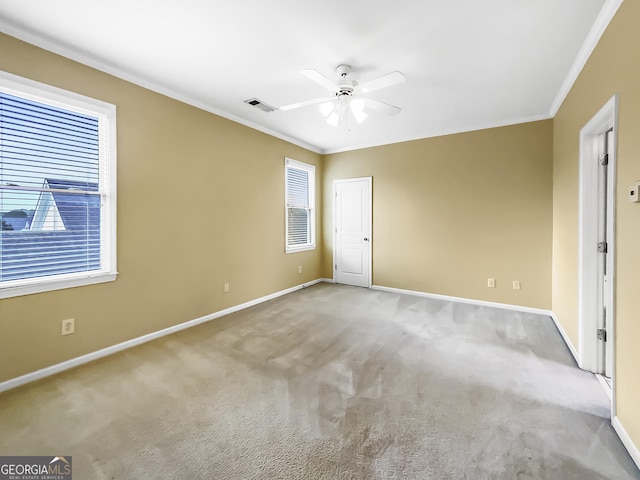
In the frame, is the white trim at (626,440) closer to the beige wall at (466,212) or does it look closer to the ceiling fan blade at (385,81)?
the beige wall at (466,212)

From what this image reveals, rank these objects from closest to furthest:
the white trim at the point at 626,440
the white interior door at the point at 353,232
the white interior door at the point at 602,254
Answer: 1. the white trim at the point at 626,440
2. the white interior door at the point at 602,254
3. the white interior door at the point at 353,232

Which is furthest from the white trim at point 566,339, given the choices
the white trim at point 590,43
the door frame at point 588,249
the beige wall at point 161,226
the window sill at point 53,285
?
the window sill at point 53,285

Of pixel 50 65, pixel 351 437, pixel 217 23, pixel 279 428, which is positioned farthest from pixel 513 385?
pixel 50 65

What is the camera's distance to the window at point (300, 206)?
16.9ft

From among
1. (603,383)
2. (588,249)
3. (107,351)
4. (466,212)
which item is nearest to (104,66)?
(107,351)

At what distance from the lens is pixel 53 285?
7.95ft

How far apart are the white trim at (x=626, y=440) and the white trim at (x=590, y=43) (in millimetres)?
2602

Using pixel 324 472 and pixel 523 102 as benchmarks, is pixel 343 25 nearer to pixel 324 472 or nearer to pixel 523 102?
pixel 523 102

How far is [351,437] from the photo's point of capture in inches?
67.4

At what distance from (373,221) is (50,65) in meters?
4.56

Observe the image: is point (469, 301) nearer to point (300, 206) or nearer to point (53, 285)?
point (300, 206)

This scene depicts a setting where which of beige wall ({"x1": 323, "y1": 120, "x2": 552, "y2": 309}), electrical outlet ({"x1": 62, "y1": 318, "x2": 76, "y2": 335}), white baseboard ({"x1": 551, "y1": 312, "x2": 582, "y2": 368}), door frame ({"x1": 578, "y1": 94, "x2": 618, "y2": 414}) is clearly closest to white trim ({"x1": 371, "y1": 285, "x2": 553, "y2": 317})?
beige wall ({"x1": 323, "y1": 120, "x2": 552, "y2": 309})

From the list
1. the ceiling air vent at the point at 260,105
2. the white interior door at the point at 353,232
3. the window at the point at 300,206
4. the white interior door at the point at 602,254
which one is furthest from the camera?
the white interior door at the point at 353,232

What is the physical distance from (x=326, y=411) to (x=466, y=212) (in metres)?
3.73
